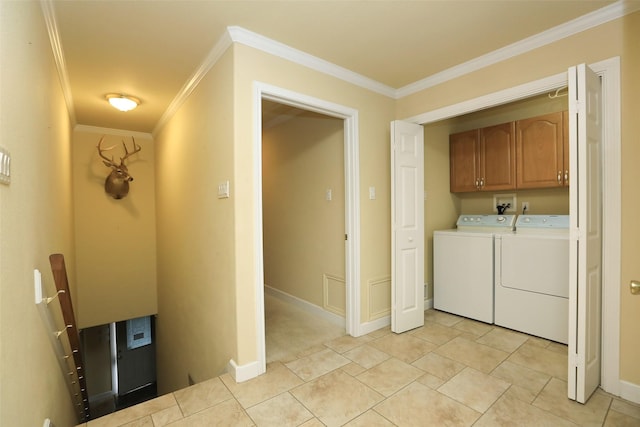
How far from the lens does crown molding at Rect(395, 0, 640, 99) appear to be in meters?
1.93

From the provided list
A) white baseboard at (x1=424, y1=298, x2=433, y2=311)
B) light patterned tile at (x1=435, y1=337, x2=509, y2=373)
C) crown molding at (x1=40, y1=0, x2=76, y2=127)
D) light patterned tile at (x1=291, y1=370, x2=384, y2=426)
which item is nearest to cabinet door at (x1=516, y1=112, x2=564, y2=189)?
white baseboard at (x1=424, y1=298, x2=433, y2=311)

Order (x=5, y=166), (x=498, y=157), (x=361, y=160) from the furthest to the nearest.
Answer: (x=498, y=157)
(x=361, y=160)
(x=5, y=166)

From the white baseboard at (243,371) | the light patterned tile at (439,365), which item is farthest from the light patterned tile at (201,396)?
the light patterned tile at (439,365)

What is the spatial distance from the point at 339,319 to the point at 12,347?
2.69m

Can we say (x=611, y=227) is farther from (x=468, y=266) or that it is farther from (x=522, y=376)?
(x=468, y=266)

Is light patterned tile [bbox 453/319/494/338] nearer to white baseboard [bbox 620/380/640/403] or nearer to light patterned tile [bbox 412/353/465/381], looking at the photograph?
light patterned tile [bbox 412/353/465/381]

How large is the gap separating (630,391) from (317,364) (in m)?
2.07

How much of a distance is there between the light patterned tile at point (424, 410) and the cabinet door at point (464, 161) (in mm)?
2609

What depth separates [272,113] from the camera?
4020mm

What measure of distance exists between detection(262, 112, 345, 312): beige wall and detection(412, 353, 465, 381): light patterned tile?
1.08 metres

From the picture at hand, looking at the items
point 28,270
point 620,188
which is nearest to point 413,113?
point 620,188

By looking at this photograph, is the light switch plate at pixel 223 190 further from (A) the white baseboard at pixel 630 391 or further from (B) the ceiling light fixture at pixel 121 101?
(A) the white baseboard at pixel 630 391

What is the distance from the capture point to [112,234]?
4.51m

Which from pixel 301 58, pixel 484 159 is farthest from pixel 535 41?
pixel 301 58
